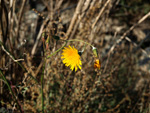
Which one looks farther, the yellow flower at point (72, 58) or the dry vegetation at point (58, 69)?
the dry vegetation at point (58, 69)

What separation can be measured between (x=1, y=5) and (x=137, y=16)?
Answer: 8.95 ft

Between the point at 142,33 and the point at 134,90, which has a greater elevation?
the point at 142,33

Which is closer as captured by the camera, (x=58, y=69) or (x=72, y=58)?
(x=72, y=58)

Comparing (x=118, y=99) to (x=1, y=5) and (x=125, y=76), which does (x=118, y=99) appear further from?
(x=1, y=5)

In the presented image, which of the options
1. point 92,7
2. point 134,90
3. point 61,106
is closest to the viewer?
point 92,7

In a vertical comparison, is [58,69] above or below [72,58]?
below

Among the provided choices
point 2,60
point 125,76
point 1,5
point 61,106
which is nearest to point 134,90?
point 125,76

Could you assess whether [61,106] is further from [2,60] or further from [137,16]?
[137,16]

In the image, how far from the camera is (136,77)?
2539 mm

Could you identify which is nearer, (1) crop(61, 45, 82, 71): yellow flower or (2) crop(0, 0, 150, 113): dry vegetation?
(1) crop(61, 45, 82, 71): yellow flower

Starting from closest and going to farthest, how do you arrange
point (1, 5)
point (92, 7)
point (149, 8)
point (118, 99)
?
1. point (1, 5)
2. point (92, 7)
3. point (118, 99)
4. point (149, 8)

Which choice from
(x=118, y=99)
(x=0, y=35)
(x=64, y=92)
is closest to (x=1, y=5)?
(x=0, y=35)

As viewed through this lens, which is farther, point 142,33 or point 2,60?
point 142,33

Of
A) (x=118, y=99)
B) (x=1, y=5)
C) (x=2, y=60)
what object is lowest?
(x=118, y=99)
